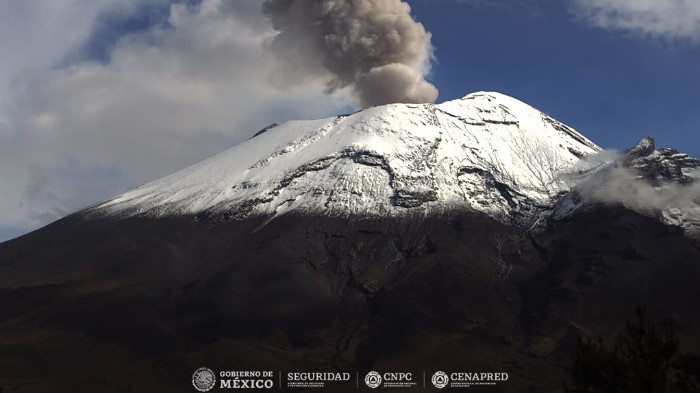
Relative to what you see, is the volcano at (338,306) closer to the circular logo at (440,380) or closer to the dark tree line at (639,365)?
the circular logo at (440,380)

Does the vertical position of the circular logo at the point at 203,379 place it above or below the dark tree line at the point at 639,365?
above

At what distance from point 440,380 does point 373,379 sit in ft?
34.0

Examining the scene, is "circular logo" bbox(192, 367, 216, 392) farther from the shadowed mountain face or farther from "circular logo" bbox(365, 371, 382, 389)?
"circular logo" bbox(365, 371, 382, 389)

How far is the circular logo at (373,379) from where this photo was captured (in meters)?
143

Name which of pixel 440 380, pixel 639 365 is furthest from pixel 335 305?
pixel 639 365

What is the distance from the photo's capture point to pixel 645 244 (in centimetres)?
19050

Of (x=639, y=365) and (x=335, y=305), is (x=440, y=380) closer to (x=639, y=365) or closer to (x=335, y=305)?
(x=335, y=305)

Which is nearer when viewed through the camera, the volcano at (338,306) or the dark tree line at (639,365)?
the dark tree line at (639,365)

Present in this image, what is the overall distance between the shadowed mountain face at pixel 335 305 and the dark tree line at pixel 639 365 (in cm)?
10072

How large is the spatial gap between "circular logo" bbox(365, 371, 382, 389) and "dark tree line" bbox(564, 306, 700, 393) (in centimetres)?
10180

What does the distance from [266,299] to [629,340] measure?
13452cm

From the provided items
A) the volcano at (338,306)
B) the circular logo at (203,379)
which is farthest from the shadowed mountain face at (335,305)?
the circular logo at (203,379)

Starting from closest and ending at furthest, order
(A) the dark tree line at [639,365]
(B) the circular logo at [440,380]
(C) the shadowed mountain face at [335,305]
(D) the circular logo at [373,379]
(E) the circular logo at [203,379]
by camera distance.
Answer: (A) the dark tree line at [639,365]
(B) the circular logo at [440,380]
(D) the circular logo at [373,379]
(E) the circular logo at [203,379]
(C) the shadowed mountain face at [335,305]

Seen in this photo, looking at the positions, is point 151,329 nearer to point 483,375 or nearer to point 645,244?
point 483,375
